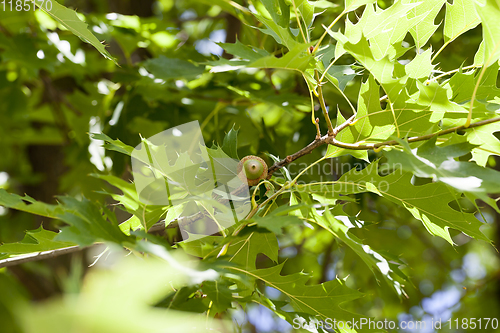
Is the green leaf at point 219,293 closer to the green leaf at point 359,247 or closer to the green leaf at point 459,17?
the green leaf at point 359,247

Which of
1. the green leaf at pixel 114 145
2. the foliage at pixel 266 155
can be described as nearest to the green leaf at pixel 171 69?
→ the foliage at pixel 266 155

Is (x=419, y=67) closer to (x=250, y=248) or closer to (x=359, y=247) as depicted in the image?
(x=359, y=247)

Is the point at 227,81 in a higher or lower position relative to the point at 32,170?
higher

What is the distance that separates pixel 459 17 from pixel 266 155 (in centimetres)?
54

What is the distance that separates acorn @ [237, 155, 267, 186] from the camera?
86 centimetres

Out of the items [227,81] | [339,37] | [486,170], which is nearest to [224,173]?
[339,37]

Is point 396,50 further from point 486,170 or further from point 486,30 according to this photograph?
point 486,170

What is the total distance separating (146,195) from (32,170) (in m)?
2.12

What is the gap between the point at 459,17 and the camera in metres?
0.85

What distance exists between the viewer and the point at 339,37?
70 centimetres

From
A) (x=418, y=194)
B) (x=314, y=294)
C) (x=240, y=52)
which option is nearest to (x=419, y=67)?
(x=418, y=194)

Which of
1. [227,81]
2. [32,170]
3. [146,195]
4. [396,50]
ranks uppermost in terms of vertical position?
[396,50]

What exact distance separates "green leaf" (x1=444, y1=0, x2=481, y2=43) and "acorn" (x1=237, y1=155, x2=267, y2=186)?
52cm

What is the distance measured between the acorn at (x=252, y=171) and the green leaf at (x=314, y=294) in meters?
0.20
